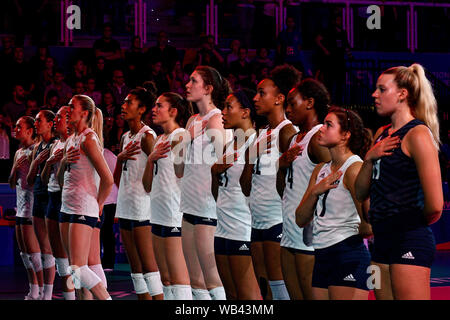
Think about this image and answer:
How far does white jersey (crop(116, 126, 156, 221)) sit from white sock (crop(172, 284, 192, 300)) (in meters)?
0.72

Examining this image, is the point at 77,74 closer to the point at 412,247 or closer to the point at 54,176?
the point at 54,176

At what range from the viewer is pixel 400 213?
402 cm

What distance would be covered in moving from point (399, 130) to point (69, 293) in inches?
162

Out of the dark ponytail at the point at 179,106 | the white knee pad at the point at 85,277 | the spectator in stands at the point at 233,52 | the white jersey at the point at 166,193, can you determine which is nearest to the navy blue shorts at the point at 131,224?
the white jersey at the point at 166,193

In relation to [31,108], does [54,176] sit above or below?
below

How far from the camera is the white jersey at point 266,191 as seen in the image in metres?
5.39

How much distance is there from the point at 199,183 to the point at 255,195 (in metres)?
0.71

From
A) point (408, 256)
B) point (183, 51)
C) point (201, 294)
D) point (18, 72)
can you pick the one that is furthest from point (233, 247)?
point (183, 51)

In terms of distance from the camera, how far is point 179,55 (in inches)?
572

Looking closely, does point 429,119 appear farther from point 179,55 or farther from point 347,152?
point 179,55

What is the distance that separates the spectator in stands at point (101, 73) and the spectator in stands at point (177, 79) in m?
1.08

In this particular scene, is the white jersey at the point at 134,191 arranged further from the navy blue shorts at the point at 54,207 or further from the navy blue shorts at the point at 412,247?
the navy blue shorts at the point at 412,247

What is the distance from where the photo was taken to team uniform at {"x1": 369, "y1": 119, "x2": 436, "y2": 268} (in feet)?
12.9
